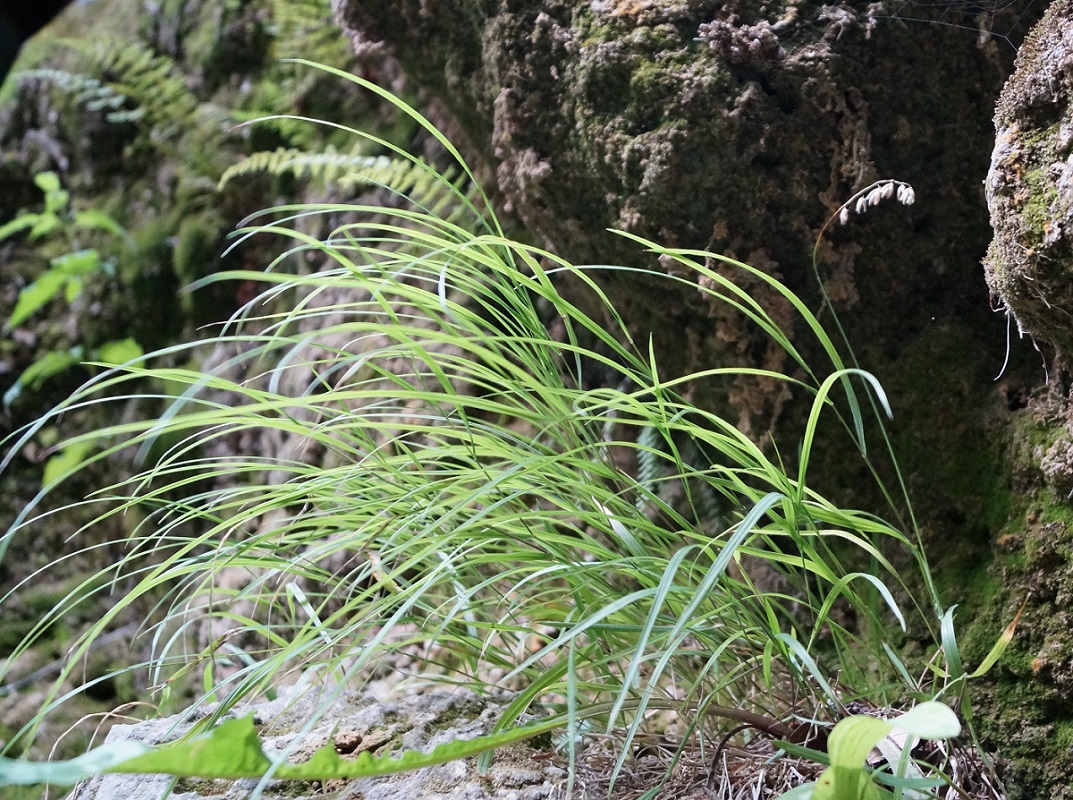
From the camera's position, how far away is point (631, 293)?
117 centimetres

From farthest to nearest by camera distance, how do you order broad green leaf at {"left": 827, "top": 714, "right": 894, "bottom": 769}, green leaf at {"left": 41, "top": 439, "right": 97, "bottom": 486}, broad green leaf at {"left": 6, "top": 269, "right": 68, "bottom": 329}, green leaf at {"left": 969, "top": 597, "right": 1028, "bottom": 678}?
broad green leaf at {"left": 6, "top": 269, "right": 68, "bottom": 329}, green leaf at {"left": 41, "top": 439, "right": 97, "bottom": 486}, green leaf at {"left": 969, "top": 597, "right": 1028, "bottom": 678}, broad green leaf at {"left": 827, "top": 714, "right": 894, "bottom": 769}

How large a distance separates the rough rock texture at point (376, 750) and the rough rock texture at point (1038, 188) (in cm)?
69

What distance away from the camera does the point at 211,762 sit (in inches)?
20.4

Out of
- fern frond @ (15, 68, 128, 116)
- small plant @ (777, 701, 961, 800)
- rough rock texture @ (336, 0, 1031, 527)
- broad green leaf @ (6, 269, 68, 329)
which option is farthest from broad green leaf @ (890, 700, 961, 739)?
fern frond @ (15, 68, 128, 116)

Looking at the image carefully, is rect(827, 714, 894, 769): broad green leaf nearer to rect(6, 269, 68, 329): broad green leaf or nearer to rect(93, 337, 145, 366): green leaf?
rect(93, 337, 145, 366): green leaf

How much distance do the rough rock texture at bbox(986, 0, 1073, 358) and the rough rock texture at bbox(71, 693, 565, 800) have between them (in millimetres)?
693

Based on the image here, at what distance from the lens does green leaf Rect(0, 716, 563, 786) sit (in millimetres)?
409

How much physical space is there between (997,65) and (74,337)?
8.99 ft

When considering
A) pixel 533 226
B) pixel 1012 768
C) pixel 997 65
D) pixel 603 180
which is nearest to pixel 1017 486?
Answer: pixel 1012 768

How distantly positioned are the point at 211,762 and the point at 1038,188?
0.87 metres

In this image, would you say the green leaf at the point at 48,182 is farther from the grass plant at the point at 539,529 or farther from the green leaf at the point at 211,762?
the green leaf at the point at 211,762

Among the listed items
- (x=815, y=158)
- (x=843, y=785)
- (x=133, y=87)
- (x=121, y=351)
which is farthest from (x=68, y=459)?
(x=843, y=785)

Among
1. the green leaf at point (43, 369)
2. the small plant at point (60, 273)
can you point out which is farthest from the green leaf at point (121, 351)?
the green leaf at point (43, 369)

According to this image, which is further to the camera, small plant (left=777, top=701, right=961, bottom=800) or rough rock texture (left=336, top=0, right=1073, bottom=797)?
rough rock texture (left=336, top=0, right=1073, bottom=797)
